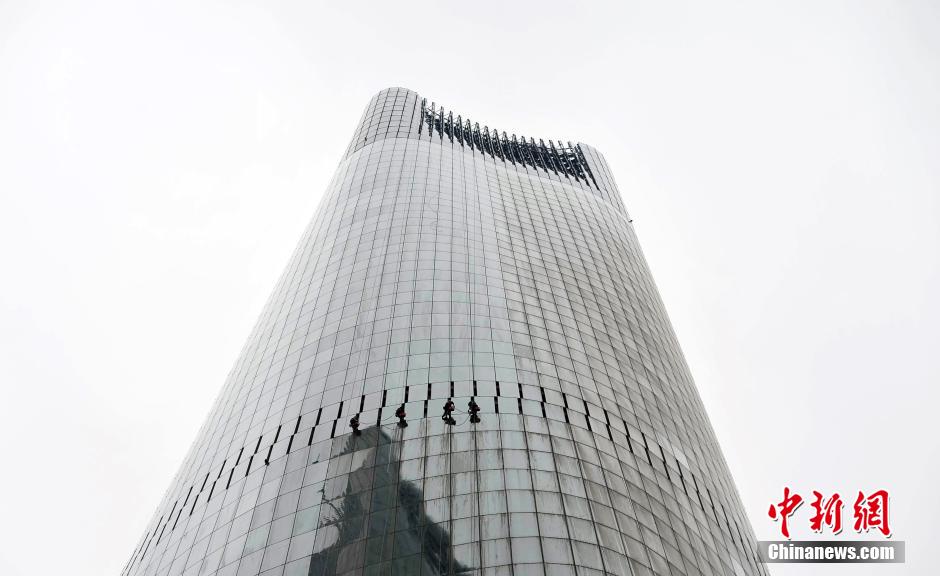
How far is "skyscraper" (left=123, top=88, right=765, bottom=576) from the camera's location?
4356cm

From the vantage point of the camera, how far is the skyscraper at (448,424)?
143 ft

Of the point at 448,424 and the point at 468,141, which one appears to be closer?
the point at 448,424

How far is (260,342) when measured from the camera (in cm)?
7525

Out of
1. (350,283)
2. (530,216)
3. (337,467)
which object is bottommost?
(337,467)

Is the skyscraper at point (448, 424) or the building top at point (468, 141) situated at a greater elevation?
the building top at point (468, 141)

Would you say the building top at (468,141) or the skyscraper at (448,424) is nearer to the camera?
the skyscraper at (448,424)

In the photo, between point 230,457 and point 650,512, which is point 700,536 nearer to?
point 650,512

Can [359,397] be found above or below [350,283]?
below

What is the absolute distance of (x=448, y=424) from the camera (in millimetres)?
52375

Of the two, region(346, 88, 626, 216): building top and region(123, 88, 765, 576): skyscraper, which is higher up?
region(346, 88, 626, 216): building top

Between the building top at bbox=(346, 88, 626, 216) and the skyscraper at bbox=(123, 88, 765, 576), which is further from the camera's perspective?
the building top at bbox=(346, 88, 626, 216)

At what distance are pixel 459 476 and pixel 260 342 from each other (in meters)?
36.7

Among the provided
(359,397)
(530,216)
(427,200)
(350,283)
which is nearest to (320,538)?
(359,397)

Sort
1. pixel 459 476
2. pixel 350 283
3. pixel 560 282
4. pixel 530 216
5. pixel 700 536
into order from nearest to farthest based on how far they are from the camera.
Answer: pixel 459 476
pixel 700 536
pixel 350 283
pixel 560 282
pixel 530 216
